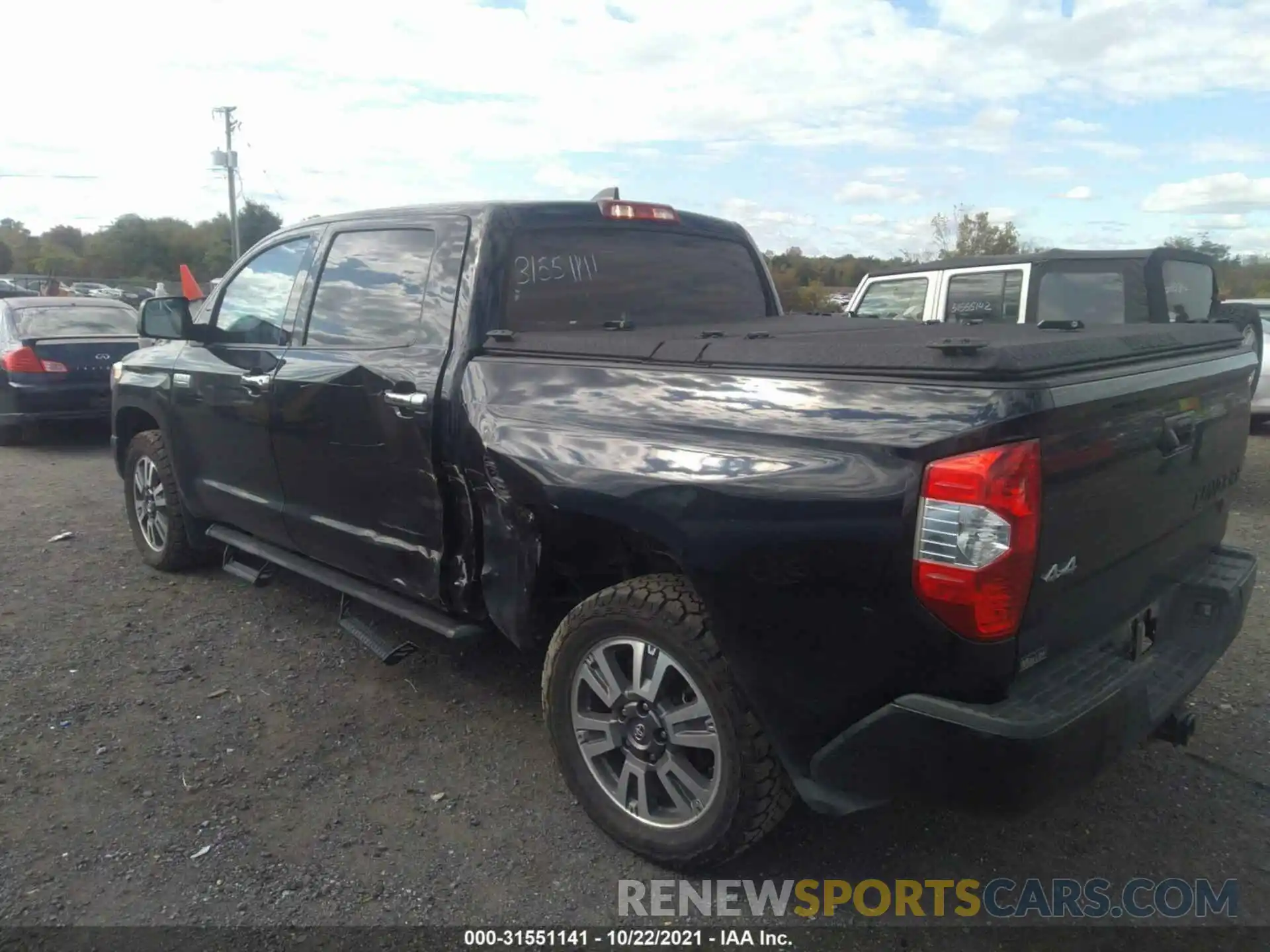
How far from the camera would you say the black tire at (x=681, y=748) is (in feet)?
8.48

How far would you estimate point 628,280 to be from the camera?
395cm

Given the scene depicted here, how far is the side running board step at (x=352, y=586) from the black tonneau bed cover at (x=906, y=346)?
0.99 m

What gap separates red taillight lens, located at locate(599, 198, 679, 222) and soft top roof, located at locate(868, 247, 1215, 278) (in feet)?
14.7

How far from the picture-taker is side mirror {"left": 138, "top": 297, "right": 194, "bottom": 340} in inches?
187

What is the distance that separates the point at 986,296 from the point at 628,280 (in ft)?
15.9

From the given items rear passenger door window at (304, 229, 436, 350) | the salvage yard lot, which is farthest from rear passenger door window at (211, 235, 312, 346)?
the salvage yard lot

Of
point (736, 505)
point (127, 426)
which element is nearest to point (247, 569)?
point (127, 426)

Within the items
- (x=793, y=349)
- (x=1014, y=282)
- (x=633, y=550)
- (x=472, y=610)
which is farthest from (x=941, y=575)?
(x=1014, y=282)

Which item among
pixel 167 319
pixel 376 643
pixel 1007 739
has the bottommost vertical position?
pixel 376 643

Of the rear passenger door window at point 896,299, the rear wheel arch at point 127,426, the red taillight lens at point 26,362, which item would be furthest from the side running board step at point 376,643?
the red taillight lens at point 26,362

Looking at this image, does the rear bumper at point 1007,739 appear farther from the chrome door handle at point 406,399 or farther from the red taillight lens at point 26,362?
the red taillight lens at point 26,362

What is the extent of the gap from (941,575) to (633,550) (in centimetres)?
109

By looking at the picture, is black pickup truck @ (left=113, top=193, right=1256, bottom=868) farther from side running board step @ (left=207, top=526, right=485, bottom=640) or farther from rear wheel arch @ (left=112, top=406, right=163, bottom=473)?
rear wheel arch @ (left=112, top=406, right=163, bottom=473)

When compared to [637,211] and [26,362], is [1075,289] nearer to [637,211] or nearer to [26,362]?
[637,211]
